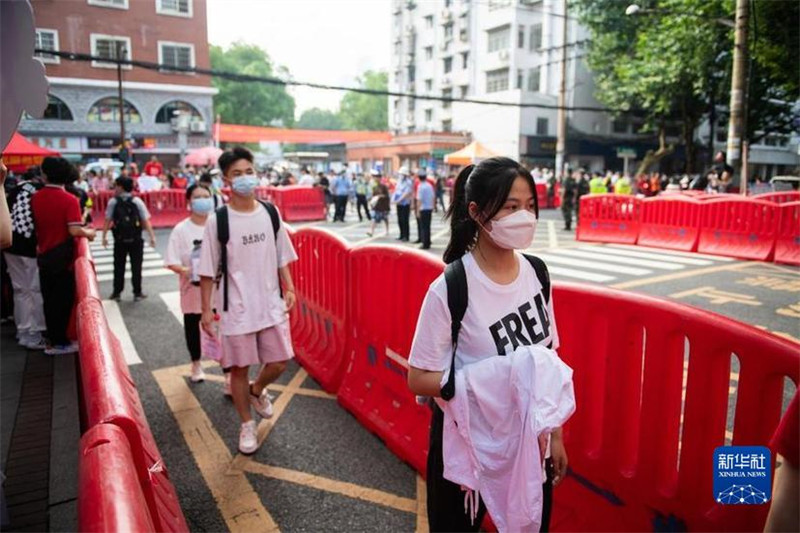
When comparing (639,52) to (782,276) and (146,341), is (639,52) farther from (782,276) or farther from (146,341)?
(146,341)

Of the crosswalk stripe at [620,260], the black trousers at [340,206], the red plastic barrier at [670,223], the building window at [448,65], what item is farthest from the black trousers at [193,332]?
the building window at [448,65]

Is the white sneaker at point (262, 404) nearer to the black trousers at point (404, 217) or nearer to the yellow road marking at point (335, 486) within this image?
the yellow road marking at point (335, 486)

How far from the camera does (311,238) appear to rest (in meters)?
5.36

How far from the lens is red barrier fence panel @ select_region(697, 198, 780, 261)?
34.1 feet

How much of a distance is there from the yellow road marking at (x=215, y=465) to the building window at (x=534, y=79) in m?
42.1

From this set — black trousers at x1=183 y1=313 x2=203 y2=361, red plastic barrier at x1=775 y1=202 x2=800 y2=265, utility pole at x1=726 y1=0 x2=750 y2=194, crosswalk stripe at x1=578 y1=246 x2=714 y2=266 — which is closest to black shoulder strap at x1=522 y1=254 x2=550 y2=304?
black trousers at x1=183 y1=313 x2=203 y2=361

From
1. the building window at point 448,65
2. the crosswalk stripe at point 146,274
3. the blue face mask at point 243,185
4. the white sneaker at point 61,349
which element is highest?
the building window at point 448,65

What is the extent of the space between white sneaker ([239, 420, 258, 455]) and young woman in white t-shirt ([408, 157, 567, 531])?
2006 millimetres

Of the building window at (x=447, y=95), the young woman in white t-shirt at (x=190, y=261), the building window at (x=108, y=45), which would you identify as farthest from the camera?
the building window at (x=447, y=95)

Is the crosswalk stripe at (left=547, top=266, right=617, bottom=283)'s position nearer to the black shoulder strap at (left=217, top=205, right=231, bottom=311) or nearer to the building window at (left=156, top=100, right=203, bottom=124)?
the black shoulder strap at (left=217, top=205, right=231, bottom=311)

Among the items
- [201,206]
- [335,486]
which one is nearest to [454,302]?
[335,486]

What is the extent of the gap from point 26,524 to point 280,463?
4.54ft

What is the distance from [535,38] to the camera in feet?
139

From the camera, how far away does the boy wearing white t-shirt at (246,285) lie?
3658mm
